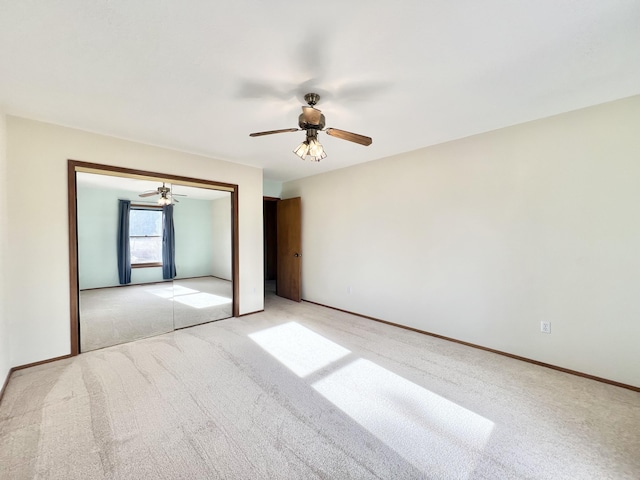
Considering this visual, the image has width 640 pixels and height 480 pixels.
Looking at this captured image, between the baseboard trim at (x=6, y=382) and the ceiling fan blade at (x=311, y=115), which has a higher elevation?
the ceiling fan blade at (x=311, y=115)

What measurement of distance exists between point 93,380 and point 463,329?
3.93 meters

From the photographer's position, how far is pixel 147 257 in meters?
3.53

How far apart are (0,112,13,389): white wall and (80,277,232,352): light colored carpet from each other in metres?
0.58

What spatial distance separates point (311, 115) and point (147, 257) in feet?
9.70

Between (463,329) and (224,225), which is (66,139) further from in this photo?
(463,329)

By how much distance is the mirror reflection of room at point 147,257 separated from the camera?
303 centimetres

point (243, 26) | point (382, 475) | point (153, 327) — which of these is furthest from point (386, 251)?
point (153, 327)

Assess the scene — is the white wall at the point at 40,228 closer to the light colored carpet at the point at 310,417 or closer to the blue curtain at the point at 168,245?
the light colored carpet at the point at 310,417

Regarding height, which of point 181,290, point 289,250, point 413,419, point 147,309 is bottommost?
point 413,419

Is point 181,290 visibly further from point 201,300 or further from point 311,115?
point 311,115

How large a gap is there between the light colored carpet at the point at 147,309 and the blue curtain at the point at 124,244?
0.54ft

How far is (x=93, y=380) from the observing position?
237 centimetres

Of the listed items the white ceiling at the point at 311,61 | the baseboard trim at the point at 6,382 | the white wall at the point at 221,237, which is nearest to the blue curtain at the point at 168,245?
the white wall at the point at 221,237

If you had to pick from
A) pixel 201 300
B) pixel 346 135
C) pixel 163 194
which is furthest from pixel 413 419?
pixel 163 194
